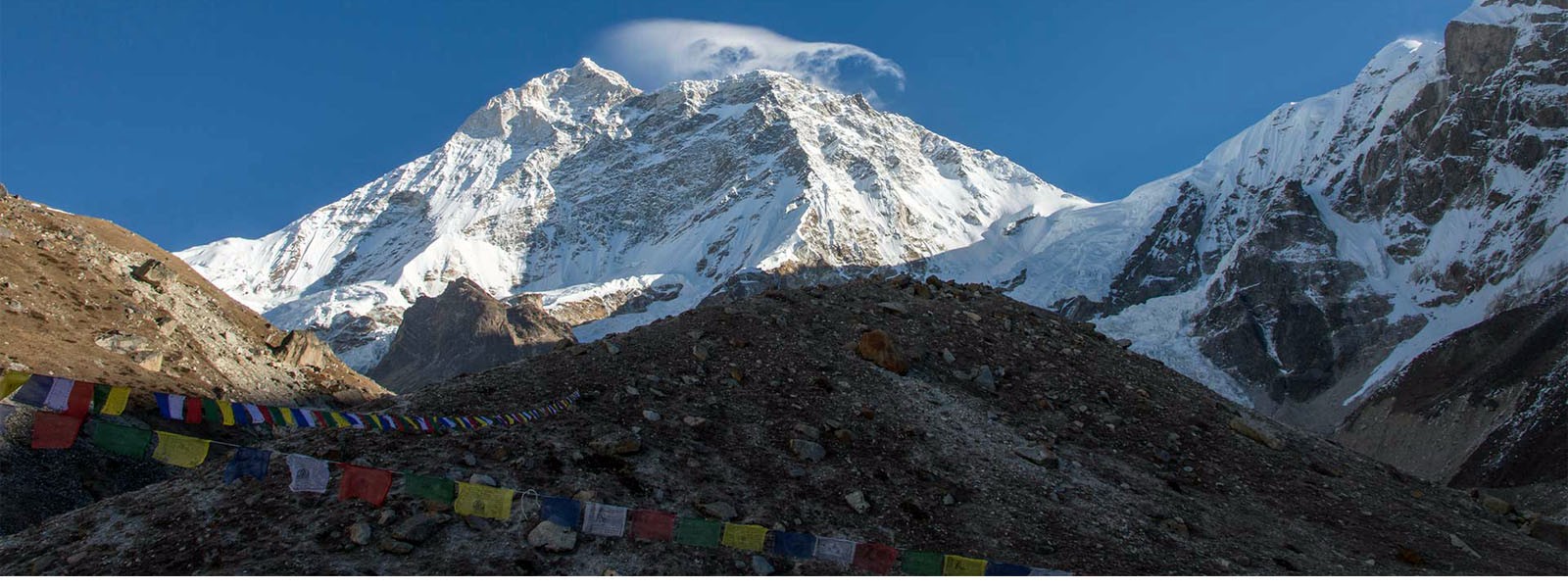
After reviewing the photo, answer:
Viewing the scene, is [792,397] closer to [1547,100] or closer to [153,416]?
[153,416]

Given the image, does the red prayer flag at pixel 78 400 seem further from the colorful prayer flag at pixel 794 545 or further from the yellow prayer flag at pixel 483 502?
the colorful prayer flag at pixel 794 545

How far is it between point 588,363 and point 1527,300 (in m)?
134

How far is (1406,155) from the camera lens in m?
170

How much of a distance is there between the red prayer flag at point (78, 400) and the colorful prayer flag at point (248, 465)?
2003mm

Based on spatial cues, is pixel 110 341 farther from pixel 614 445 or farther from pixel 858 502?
pixel 858 502

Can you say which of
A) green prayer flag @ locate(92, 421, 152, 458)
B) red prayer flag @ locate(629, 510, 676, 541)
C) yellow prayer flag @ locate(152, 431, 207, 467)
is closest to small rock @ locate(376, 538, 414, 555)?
yellow prayer flag @ locate(152, 431, 207, 467)

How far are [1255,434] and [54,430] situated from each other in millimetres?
25132

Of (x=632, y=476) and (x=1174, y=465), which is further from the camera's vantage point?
(x=1174, y=465)

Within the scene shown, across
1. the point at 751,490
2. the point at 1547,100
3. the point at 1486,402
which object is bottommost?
the point at 751,490

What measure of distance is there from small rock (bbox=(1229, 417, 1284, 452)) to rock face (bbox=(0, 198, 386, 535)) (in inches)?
1071

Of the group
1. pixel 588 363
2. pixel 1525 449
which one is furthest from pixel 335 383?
pixel 1525 449

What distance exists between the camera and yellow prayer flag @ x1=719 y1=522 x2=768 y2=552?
15.0 metres

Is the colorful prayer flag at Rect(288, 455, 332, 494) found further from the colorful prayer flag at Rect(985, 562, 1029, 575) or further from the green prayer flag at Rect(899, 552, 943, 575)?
Result: the colorful prayer flag at Rect(985, 562, 1029, 575)

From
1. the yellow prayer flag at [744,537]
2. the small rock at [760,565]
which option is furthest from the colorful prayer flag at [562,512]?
the small rock at [760,565]
